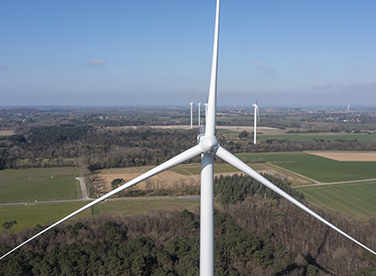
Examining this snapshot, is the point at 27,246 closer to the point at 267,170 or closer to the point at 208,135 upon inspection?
the point at 208,135

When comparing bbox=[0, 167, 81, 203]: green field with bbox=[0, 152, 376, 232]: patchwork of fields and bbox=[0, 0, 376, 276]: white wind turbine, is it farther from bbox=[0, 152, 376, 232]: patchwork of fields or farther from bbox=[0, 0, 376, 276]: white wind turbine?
bbox=[0, 0, 376, 276]: white wind turbine

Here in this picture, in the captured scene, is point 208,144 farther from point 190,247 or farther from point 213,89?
point 190,247

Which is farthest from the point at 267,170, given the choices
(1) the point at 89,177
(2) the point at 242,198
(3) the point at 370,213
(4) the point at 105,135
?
(4) the point at 105,135

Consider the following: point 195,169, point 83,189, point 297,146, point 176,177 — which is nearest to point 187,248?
point 83,189

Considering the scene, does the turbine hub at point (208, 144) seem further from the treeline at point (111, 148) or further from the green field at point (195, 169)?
the treeline at point (111, 148)

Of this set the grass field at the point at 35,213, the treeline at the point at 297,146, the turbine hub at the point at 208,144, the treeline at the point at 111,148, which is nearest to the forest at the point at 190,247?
the grass field at the point at 35,213

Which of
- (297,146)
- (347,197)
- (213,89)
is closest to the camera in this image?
(213,89)
